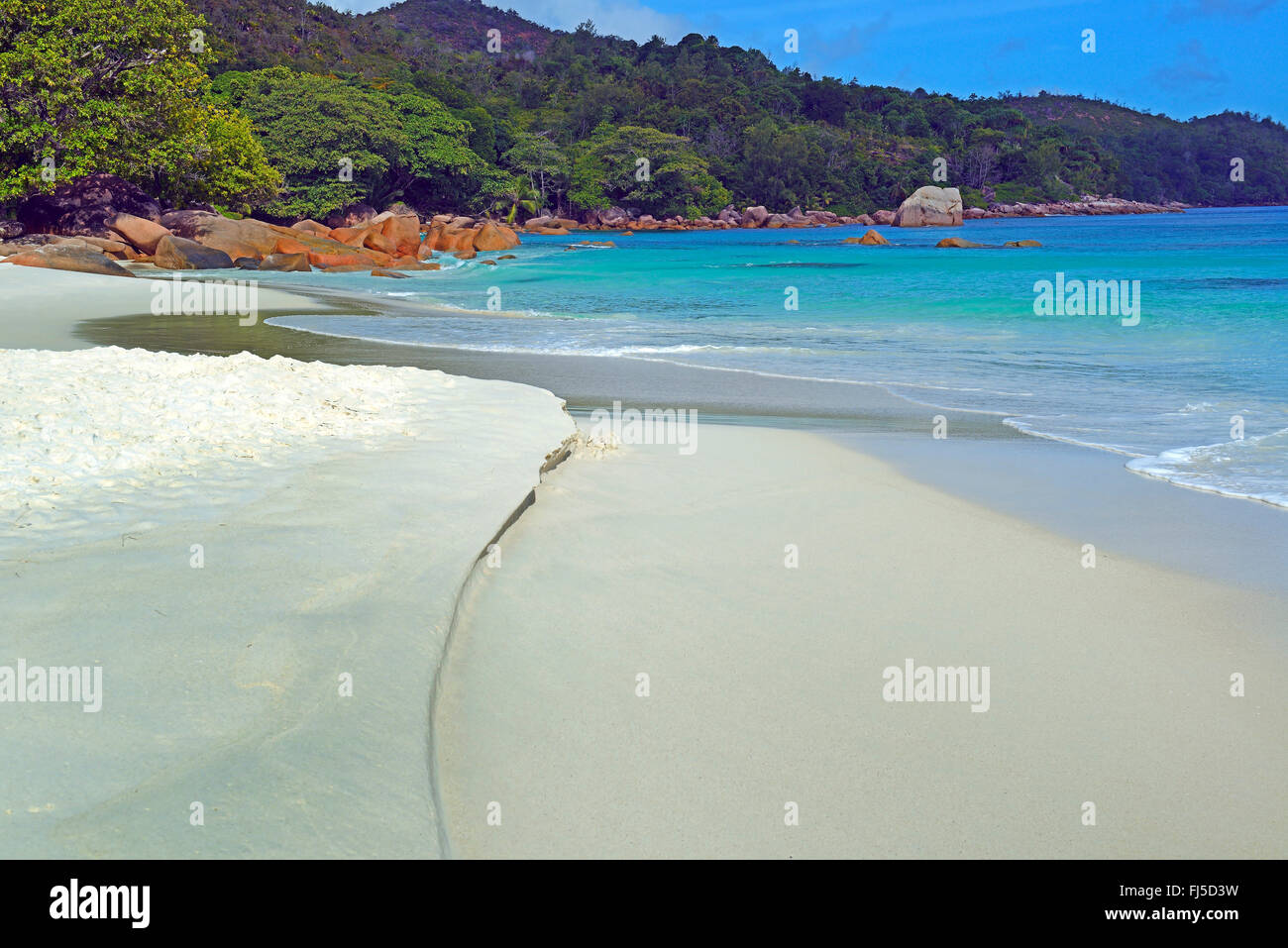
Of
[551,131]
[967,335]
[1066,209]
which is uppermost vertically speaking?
[551,131]

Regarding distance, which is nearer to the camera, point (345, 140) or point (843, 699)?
point (843, 699)

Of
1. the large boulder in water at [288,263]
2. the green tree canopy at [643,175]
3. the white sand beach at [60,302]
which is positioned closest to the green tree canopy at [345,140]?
the large boulder in water at [288,263]

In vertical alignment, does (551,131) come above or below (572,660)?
above

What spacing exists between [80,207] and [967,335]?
28711 mm

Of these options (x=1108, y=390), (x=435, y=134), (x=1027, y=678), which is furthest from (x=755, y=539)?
(x=435, y=134)

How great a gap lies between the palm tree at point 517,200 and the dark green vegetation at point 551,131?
215 mm

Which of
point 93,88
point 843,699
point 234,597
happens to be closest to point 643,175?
point 93,88

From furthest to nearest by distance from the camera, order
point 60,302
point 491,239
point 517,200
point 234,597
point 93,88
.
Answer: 1. point 517,200
2. point 491,239
3. point 93,88
4. point 60,302
5. point 234,597

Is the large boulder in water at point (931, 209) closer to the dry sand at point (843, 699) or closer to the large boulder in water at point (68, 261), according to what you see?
the large boulder in water at point (68, 261)

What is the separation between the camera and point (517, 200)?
231ft

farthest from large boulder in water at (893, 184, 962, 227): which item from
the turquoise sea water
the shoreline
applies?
the shoreline

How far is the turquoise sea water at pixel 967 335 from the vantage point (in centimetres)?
806

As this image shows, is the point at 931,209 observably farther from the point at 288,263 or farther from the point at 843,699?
the point at 843,699
